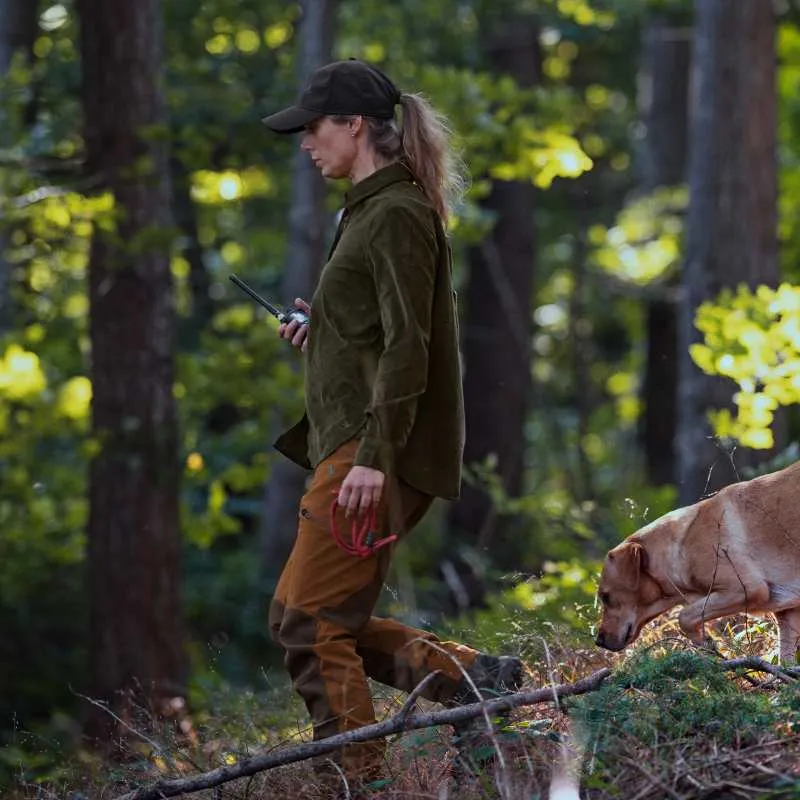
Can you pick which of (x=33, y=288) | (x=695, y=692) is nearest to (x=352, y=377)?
(x=695, y=692)

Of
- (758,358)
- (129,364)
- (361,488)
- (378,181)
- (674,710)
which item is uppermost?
(378,181)

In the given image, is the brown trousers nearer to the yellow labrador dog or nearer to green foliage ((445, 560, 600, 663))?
green foliage ((445, 560, 600, 663))

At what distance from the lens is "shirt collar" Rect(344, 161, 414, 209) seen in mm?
5324

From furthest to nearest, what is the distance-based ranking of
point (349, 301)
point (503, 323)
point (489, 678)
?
point (503, 323) → point (489, 678) → point (349, 301)

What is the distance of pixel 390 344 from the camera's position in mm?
5113

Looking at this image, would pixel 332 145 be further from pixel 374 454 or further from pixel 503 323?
pixel 503 323

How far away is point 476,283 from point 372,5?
11.7 feet

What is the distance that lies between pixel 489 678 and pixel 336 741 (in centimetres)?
64

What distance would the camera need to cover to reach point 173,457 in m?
11.2

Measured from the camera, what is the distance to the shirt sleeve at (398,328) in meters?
5.08

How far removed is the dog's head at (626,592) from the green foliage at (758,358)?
210 cm

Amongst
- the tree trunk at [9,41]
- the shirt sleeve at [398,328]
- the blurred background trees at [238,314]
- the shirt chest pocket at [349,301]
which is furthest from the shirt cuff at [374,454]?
the tree trunk at [9,41]

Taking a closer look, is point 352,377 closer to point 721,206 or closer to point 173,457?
point 173,457

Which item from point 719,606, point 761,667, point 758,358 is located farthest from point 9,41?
point 761,667
